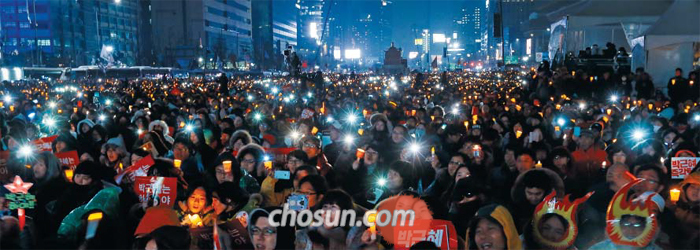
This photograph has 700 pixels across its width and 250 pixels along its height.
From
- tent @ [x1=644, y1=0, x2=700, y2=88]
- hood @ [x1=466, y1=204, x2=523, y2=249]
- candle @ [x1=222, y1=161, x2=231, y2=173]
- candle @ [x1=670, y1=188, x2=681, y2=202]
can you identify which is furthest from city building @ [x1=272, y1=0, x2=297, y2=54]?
hood @ [x1=466, y1=204, x2=523, y2=249]

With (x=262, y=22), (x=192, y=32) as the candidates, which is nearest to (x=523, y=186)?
(x=192, y=32)

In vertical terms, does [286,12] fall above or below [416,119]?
above

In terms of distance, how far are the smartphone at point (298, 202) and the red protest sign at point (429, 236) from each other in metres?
0.92

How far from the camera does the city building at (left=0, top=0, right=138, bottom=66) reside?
78.9 meters

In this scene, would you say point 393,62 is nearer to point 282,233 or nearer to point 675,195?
point 675,195

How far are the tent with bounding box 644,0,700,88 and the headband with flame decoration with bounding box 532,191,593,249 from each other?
19.2m

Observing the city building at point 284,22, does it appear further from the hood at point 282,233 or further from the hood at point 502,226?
the hood at point 502,226

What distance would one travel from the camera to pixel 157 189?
6.31 metres

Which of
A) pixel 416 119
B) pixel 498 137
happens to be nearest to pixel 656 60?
pixel 416 119

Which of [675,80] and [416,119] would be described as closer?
[416,119]

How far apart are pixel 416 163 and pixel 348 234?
2946 mm

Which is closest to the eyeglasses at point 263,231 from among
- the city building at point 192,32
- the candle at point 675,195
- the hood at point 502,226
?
the hood at point 502,226

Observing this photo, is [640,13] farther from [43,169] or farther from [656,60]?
[43,169]

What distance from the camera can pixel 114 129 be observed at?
10633mm
